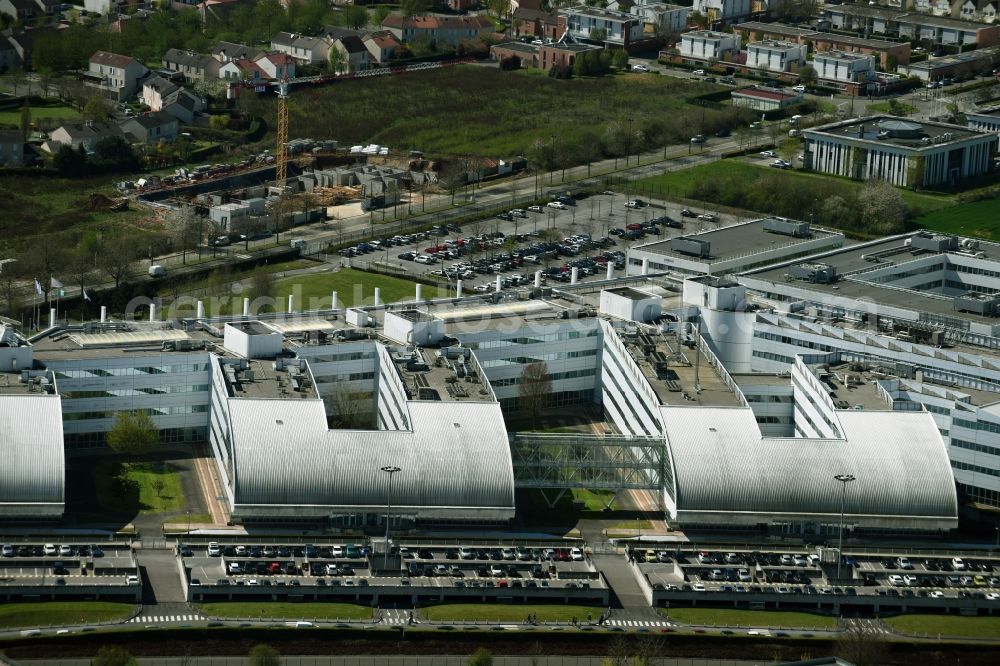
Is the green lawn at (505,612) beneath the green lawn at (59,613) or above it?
beneath

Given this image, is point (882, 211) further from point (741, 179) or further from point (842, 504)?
point (842, 504)

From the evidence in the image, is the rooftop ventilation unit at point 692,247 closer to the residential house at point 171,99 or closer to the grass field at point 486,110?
the grass field at point 486,110

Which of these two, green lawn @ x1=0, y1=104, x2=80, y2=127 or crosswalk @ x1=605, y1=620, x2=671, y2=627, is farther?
green lawn @ x1=0, y1=104, x2=80, y2=127

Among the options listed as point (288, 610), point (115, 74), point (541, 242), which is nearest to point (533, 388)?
point (288, 610)

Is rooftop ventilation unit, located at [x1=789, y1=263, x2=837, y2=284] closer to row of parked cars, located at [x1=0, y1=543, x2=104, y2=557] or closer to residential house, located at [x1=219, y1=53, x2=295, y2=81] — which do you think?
row of parked cars, located at [x1=0, y1=543, x2=104, y2=557]

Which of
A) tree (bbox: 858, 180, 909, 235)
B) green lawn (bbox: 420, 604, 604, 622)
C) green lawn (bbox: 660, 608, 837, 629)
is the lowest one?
green lawn (bbox: 660, 608, 837, 629)

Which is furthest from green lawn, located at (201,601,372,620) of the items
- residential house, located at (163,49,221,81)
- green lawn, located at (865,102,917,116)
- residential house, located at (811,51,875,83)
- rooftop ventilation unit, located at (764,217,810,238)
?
residential house, located at (811,51,875,83)

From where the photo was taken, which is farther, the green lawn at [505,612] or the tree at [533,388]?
the tree at [533,388]

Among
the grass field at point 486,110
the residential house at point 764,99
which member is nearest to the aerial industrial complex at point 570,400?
the grass field at point 486,110
